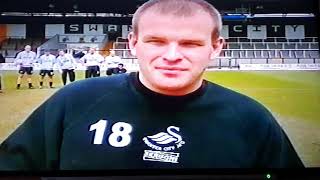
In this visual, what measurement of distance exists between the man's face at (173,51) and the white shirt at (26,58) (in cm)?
45

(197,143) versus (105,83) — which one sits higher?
(105,83)

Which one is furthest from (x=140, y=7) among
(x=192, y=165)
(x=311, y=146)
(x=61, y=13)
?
(x=311, y=146)

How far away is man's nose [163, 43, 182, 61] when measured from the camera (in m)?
2.37

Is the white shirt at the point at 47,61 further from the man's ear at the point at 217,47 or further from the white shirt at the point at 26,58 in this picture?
the man's ear at the point at 217,47

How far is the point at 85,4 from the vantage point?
253 cm

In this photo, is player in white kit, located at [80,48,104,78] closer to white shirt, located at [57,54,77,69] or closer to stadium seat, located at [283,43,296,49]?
white shirt, located at [57,54,77,69]

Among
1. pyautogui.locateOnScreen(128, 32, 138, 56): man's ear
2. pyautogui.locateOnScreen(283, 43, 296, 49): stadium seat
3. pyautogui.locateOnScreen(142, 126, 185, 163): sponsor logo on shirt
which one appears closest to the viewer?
pyautogui.locateOnScreen(142, 126, 185, 163): sponsor logo on shirt

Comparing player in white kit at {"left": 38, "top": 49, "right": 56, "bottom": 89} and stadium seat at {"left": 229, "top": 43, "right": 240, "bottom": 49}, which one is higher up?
stadium seat at {"left": 229, "top": 43, "right": 240, "bottom": 49}

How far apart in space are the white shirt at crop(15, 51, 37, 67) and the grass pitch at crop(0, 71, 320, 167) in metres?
0.06

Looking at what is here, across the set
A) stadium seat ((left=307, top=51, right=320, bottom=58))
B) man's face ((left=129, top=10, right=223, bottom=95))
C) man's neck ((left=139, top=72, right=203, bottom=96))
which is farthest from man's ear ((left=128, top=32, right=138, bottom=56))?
stadium seat ((left=307, top=51, right=320, bottom=58))

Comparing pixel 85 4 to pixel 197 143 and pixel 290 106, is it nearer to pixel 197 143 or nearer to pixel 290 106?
pixel 197 143

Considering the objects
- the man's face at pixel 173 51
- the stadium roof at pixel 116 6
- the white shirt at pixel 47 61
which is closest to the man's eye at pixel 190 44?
the man's face at pixel 173 51

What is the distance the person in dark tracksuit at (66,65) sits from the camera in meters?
2.41

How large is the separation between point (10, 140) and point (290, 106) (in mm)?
1273
